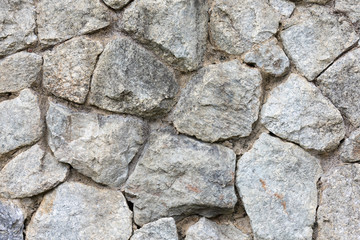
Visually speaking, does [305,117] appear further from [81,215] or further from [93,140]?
[81,215]

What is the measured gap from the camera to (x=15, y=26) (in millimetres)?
1404

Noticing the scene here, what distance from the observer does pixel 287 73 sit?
4.53ft

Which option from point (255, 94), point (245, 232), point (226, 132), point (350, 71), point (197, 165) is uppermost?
point (350, 71)

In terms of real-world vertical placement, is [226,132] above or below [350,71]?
below

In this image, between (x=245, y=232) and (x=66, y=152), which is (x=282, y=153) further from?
(x=66, y=152)

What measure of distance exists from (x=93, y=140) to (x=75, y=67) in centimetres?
26

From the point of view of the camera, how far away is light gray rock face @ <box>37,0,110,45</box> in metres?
1.38

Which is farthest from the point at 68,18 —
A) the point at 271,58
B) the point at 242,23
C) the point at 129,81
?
the point at 271,58

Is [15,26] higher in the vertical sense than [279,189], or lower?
higher

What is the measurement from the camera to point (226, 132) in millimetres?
1379

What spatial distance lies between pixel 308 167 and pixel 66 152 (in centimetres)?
84

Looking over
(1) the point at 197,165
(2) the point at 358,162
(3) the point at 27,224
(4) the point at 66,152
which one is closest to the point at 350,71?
(2) the point at 358,162

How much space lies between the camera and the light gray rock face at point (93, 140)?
1.38 meters

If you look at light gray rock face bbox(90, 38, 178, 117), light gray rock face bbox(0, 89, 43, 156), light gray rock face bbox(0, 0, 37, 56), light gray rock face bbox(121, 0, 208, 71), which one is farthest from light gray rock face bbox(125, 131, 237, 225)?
light gray rock face bbox(0, 0, 37, 56)
